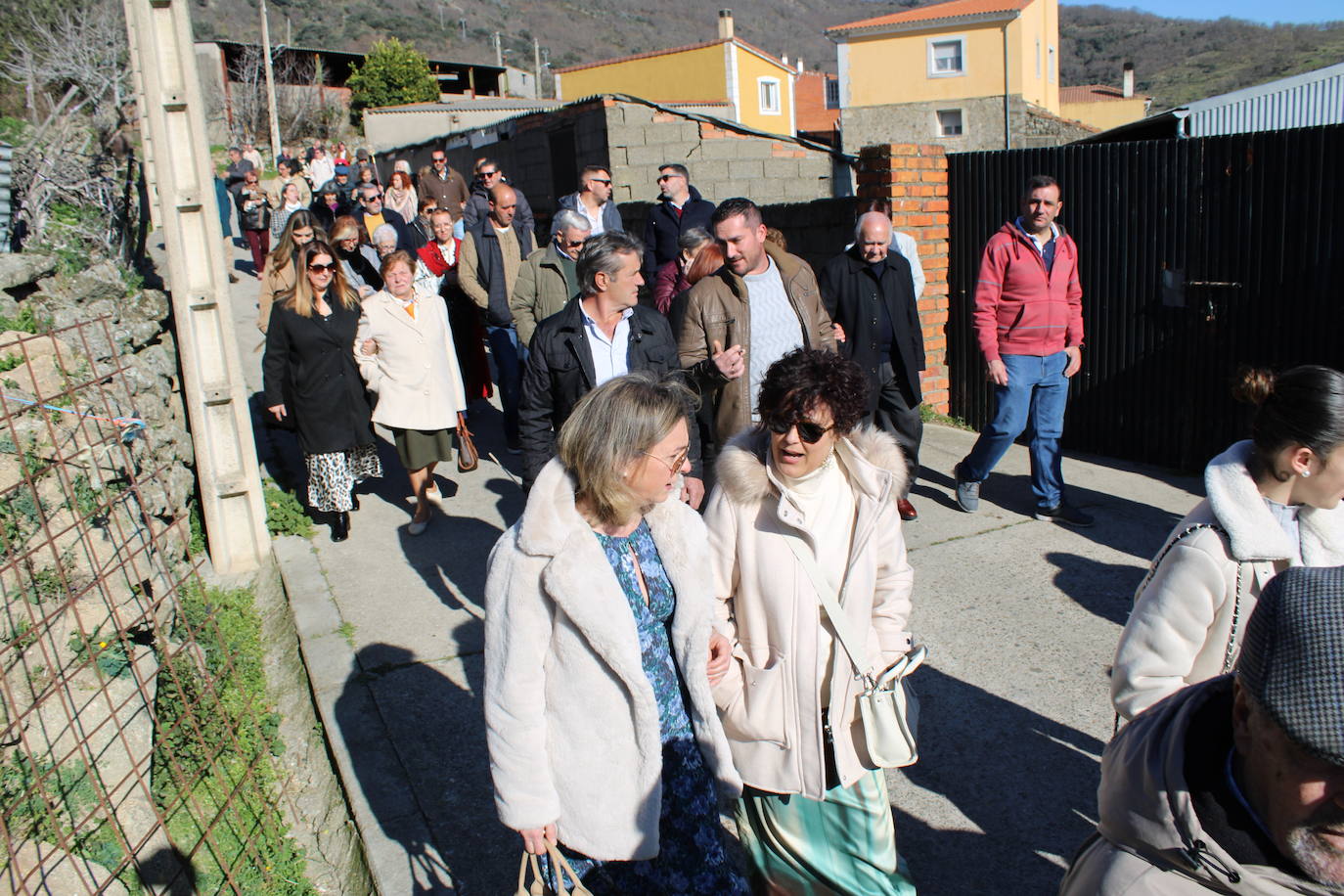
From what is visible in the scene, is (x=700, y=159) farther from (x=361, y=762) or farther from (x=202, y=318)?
(x=361, y=762)

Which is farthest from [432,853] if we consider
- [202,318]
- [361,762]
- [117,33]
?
[117,33]

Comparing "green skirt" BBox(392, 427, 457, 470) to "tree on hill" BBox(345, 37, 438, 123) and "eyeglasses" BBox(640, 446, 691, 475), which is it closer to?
"eyeglasses" BBox(640, 446, 691, 475)

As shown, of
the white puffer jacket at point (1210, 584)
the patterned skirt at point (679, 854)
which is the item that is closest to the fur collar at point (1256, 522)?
the white puffer jacket at point (1210, 584)

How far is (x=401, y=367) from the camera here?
20.5ft

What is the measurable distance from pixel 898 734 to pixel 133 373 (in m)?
5.80

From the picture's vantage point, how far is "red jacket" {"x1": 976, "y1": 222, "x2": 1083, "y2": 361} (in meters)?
5.75

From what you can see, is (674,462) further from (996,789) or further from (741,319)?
(741,319)

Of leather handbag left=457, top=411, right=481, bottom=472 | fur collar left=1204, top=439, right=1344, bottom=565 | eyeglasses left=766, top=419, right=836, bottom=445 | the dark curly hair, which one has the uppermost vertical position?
the dark curly hair

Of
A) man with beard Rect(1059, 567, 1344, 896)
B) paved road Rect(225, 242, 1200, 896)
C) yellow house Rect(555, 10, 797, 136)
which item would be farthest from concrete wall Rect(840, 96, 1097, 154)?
man with beard Rect(1059, 567, 1344, 896)

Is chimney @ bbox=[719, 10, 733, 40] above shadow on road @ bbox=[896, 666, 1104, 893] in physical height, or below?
above

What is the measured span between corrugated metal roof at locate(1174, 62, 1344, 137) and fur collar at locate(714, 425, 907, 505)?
Result: 12729mm

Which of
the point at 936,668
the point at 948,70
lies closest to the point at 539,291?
the point at 936,668

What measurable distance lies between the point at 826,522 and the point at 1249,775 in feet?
4.41

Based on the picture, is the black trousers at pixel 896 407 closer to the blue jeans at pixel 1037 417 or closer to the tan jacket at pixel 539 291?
the blue jeans at pixel 1037 417
